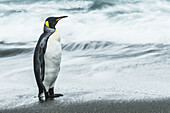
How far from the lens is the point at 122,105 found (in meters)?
3.19

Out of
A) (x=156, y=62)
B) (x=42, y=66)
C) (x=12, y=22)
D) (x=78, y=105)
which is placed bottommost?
(x=12, y=22)

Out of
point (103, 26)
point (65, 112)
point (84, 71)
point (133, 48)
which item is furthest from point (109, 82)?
point (103, 26)

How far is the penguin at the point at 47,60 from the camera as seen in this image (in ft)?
11.5

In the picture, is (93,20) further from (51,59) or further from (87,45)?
(51,59)

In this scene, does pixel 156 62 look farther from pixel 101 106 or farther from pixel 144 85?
pixel 101 106

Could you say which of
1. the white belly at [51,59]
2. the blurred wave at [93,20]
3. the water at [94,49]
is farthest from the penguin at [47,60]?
the blurred wave at [93,20]

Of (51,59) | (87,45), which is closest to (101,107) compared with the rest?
(51,59)

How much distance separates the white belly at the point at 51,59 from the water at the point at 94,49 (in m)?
0.25

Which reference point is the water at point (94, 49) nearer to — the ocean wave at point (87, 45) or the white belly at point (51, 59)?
the ocean wave at point (87, 45)

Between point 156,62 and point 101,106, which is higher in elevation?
point 101,106

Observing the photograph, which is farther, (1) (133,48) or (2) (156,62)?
(1) (133,48)

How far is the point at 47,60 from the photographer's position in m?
3.55

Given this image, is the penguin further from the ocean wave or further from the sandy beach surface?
the ocean wave

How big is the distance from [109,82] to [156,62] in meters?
1.73
